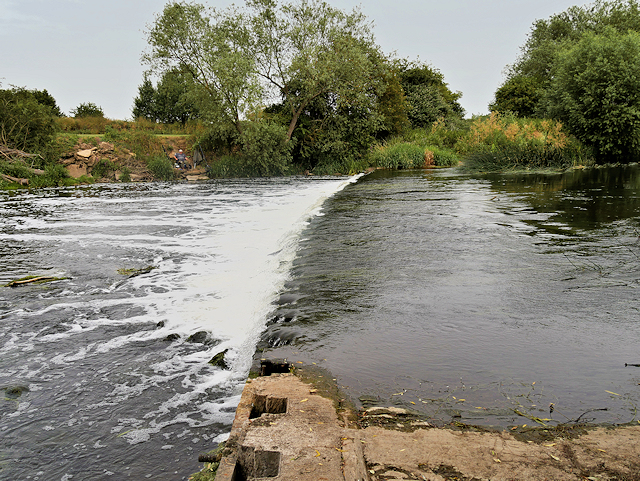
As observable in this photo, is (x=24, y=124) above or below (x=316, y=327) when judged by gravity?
above

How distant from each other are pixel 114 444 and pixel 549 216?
8.09m

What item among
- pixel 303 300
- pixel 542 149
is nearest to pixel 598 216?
pixel 303 300

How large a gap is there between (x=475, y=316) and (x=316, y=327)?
131cm

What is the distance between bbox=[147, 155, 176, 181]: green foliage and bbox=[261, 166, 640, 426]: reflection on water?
20.6 metres

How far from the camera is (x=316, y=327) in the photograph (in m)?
3.77

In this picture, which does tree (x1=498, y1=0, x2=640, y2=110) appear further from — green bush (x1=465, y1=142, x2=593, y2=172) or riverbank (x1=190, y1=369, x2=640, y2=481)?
riverbank (x1=190, y1=369, x2=640, y2=481)

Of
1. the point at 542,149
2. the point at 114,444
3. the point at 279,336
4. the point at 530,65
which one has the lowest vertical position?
the point at 114,444

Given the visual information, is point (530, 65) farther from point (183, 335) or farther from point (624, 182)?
point (183, 335)

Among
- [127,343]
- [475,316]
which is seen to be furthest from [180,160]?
[475,316]

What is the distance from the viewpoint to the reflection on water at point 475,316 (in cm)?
269

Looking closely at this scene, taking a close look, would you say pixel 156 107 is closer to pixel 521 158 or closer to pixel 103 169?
pixel 103 169

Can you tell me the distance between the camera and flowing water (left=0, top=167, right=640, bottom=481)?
2686 mm

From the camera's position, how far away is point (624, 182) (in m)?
14.8

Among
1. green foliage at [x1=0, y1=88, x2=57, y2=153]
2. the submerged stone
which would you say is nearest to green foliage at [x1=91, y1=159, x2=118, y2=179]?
green foliage at [x1=0, y1=88, x2=57, y2=153]
